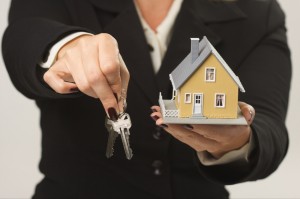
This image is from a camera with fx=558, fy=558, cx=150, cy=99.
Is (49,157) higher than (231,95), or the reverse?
(231,95)

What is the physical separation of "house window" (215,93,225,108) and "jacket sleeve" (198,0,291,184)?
6.6 inches

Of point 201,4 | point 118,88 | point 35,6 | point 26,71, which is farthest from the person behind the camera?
point 201,4

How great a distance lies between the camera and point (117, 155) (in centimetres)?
101

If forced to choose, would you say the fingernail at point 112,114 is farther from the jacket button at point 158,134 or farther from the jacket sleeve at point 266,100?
the jacket button at point 158,134

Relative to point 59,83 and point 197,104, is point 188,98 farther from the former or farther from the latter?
point 59,83

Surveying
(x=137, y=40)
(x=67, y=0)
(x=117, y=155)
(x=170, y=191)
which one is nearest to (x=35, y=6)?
(x=67, y=0)

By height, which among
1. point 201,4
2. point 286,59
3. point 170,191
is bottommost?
point 170,191

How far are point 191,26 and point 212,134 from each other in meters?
0.38

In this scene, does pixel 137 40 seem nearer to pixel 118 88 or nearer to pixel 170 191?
pixel 170 191

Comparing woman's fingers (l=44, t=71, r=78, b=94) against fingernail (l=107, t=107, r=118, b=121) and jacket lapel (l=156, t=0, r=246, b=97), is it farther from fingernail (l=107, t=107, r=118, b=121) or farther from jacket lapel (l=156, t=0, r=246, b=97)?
jacket lapel (l=156, t=0, r=246, b=97)

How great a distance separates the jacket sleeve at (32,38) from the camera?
29.7 inches

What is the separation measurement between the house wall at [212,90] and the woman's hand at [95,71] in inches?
3.1

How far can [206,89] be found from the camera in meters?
0.67

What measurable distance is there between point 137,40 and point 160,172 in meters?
0.24
